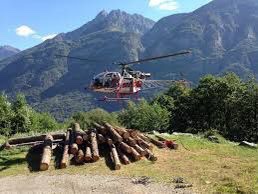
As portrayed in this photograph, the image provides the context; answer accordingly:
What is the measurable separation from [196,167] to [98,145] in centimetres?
809

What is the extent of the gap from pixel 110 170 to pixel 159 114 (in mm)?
48802

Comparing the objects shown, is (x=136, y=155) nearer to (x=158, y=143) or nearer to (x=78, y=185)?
(x=158, y=143)

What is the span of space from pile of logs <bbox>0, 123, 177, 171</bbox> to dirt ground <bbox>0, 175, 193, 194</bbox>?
2367 mm

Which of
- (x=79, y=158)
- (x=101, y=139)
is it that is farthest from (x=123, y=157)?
(x=101, y=139)

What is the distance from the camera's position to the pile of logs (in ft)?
102

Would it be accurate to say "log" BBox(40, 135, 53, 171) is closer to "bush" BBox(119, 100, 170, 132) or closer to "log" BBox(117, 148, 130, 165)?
"log" BBox(117, 148, 130, 165)

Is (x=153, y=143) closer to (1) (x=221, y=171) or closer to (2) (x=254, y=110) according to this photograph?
(1) (x=221, y=171)

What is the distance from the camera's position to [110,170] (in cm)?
2927

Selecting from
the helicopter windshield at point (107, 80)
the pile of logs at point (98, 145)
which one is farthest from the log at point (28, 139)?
the helicopter windshield at point (107, 80)

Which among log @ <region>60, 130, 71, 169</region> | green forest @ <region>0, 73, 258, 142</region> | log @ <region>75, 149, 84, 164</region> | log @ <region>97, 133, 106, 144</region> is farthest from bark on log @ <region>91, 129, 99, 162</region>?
green forest @ <region>0, 73, 258, 142</region>

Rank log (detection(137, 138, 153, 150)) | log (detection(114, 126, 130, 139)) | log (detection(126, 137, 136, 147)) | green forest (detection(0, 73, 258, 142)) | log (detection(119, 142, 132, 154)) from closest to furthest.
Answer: log (detection(119, 142, 132, 154)) < log (detection(126, 137, 136, 147)) < log (detection(137, 138, 153, 150)) < log (detection(114, 126, 130, 139)) < green forest (detection(0, 73, 258, 142))

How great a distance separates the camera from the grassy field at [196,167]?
80.9ft

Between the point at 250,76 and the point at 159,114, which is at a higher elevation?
the point at 250,76

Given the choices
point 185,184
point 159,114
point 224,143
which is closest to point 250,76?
point 159,114
